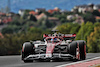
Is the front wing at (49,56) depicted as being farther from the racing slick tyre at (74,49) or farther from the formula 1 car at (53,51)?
the racing slick tyre at (74,49)

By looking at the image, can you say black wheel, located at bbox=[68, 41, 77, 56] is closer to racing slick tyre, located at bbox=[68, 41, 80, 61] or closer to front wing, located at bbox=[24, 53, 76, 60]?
racing slick tyre, located at bbox=[68, 41, 80, 61]

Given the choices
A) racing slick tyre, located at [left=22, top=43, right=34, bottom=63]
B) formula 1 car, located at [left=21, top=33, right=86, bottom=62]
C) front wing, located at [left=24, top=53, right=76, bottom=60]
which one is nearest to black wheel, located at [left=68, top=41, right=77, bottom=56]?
formula 1 car, located at [left=21, top=33, right=86, bottom=62]

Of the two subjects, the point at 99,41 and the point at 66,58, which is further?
the point at 99,41

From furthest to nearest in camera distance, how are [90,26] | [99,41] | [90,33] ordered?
1. [90,26]
2. [90,33]
3. [99,41]

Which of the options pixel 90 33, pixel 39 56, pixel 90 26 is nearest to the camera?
pixel 39 56

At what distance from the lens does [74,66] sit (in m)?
15.8

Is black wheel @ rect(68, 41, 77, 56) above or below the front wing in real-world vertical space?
above

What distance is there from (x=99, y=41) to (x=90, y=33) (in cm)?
2014

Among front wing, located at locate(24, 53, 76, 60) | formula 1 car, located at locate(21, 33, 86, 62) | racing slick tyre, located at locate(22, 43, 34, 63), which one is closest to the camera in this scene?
front wing, located at locate(24, 53, 76, 60)

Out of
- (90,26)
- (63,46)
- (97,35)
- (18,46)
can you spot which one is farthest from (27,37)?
(63,46)

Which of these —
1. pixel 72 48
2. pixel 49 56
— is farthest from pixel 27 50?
pixel 72 48

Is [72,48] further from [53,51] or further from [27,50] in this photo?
[27,50]

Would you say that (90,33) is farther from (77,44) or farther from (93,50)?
(77,44)

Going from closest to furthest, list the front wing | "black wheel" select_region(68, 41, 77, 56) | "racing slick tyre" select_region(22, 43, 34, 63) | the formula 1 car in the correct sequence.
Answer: the front wing < the formula 1 car < "black wheel" select_region(68, 41, 77, 56) < "racing slick tyre" select_region(22, 43, 34, 63)
